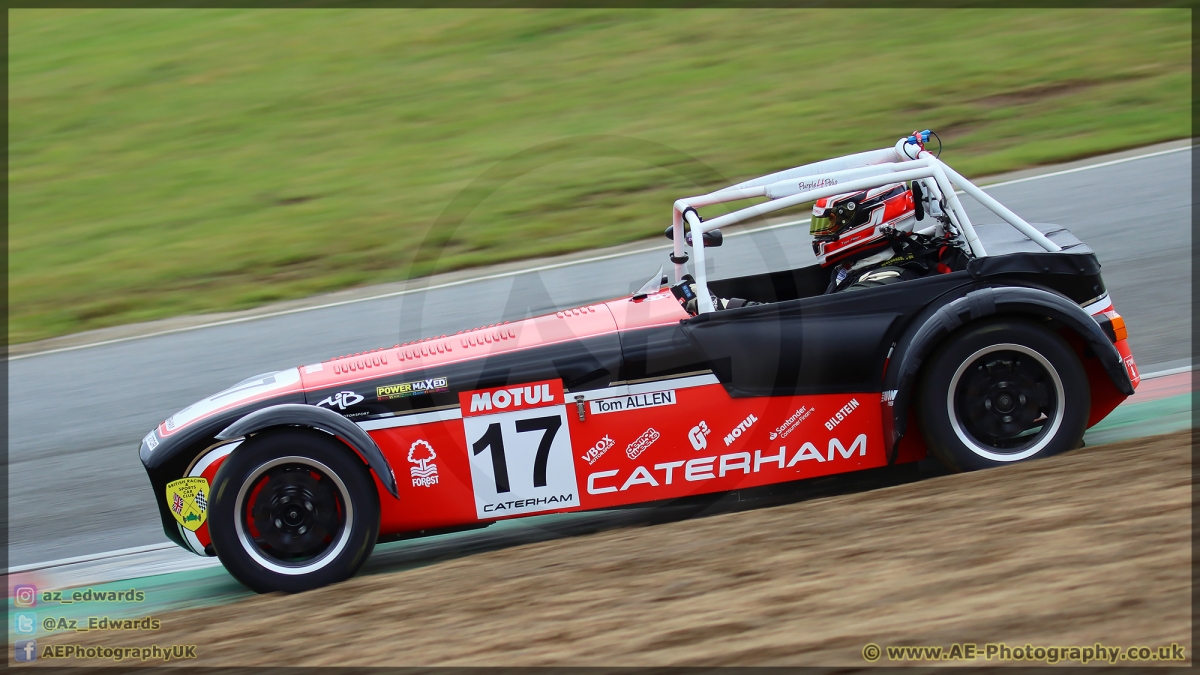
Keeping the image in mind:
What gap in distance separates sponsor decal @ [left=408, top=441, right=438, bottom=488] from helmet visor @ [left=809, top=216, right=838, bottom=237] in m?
2.39

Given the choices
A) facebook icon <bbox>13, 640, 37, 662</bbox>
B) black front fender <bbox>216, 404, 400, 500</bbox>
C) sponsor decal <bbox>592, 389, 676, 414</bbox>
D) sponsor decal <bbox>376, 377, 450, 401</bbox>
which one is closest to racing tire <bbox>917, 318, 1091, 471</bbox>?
sponsor decal <bbox>592, 389, 676, 414</bbox>

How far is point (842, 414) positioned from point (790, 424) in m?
0.26

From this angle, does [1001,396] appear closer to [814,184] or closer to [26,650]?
[814,184]

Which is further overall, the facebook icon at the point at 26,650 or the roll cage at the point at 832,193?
the roll cage at the point at 832,193

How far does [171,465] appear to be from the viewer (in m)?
4.89

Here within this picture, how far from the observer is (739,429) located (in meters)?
4.85

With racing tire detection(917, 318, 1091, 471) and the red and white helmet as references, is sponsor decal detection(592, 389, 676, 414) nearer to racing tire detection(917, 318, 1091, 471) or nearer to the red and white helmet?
racing tire detection(917, 318, 1091, 471)

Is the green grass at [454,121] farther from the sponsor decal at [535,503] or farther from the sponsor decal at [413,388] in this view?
the sponsor decal at [535,503]

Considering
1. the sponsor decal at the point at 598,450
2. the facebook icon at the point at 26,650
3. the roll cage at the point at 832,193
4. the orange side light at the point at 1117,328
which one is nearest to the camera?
the facebook icon at the point at 26,650

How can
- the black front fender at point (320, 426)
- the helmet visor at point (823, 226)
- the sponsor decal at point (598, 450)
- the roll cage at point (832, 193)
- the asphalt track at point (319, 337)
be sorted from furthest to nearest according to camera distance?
the asphalt track at point (319, 337) < the helmet visor at point (823, 226) < the roll cage at point (832, 193) < the sponsor decal at point (598, 450) < the black front fender at point (320, 426)

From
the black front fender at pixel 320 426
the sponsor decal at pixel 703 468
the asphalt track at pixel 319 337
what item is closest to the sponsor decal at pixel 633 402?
the sponsor decal at pixel 703 468

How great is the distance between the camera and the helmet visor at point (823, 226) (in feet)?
18.4

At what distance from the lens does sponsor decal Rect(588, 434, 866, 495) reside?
484 centimetres

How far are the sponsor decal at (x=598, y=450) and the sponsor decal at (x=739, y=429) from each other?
539mm
